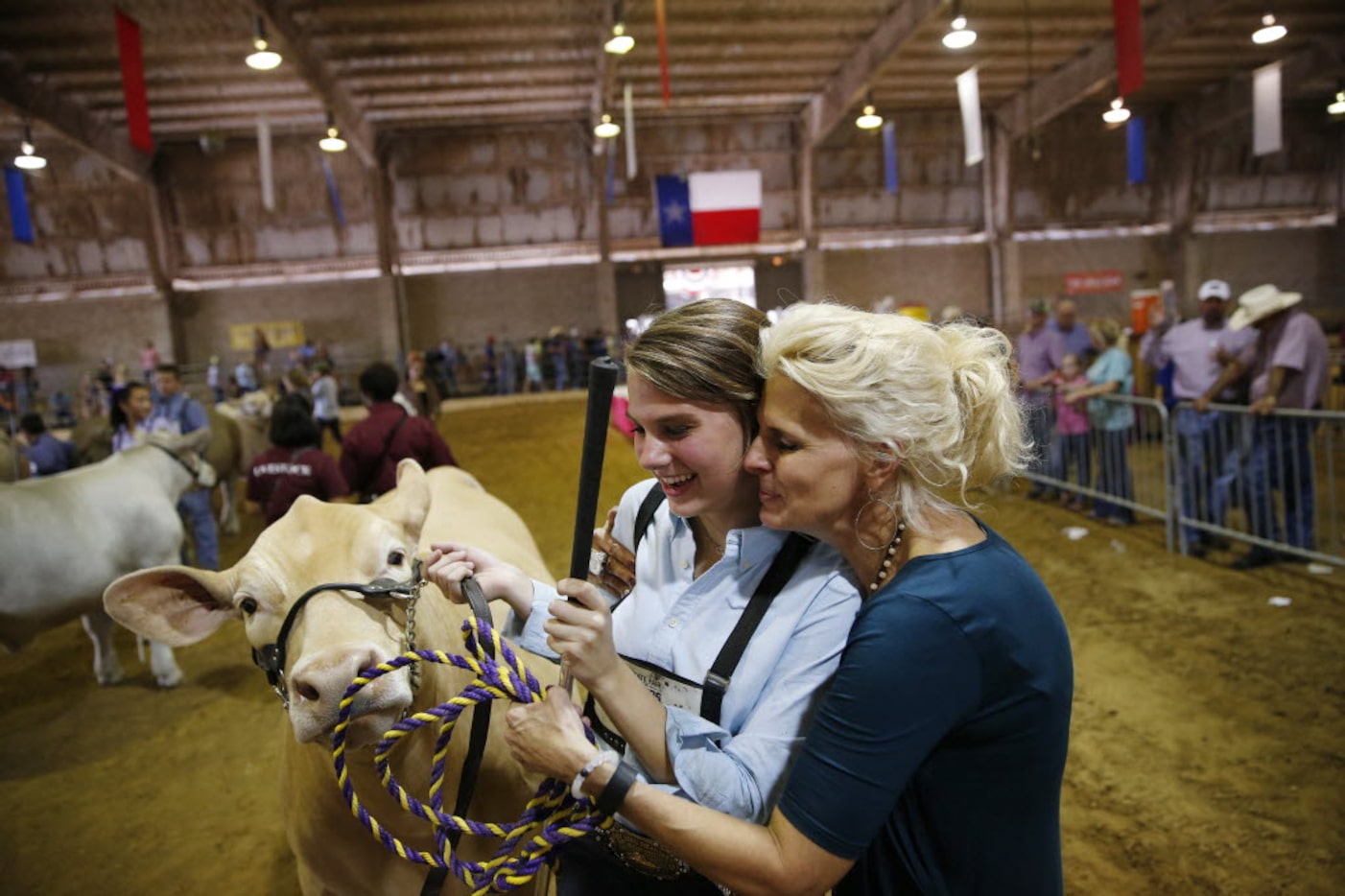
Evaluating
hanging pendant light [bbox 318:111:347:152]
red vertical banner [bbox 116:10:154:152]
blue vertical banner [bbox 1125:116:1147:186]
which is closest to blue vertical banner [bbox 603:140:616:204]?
hanging pendant light [bbox 318:111:347:152]

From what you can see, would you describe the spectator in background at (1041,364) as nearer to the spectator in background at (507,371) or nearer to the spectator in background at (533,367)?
the spectator in background at (533,367)

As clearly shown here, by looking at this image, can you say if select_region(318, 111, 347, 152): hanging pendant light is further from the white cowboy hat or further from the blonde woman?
the blonde woman

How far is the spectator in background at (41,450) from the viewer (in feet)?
27.8

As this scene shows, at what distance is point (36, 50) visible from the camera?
14.2 metres

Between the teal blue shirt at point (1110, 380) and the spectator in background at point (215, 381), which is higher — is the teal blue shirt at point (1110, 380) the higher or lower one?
the lower one

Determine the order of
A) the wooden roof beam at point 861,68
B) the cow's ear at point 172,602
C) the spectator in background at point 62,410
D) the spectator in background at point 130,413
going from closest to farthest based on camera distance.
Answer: the cow's ear at point 172,602 < the spectator in background at point 130,413 < the wooden roof beam at point 861,68 < the spectator in background at point 62,410

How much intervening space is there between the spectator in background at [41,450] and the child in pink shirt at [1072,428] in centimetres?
1033

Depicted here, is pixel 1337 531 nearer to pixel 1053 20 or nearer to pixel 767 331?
pixel 767 331

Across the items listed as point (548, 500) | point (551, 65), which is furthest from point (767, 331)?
point (551, 65)

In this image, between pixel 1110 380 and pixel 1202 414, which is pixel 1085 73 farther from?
pixel 1202 414

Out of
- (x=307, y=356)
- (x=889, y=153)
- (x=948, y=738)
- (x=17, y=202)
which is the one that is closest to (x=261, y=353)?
(x=307, y=356)

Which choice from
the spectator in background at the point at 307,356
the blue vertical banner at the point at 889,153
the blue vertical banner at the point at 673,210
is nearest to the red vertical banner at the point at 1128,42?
the blue vertical banner at the point at 889,153

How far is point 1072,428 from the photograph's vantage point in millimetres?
7828

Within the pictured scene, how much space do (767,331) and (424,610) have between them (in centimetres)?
122
